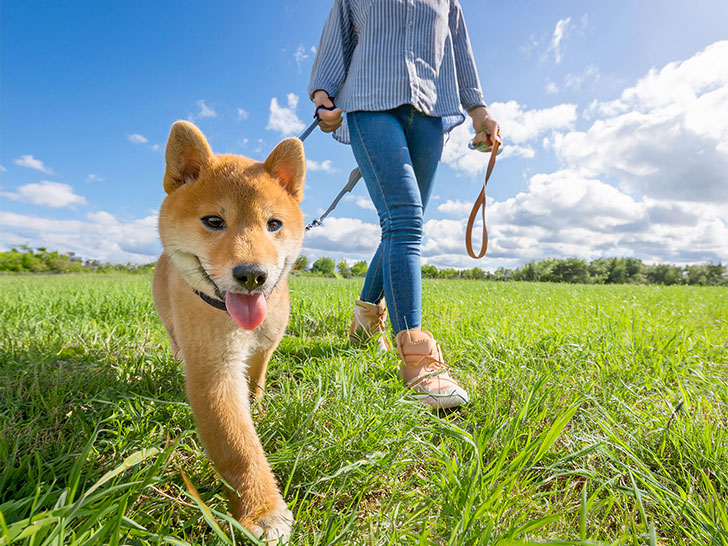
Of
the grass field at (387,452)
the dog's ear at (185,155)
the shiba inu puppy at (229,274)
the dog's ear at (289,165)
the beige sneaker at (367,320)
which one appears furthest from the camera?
the beige sneaker at (367,320)

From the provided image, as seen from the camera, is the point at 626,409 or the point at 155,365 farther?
the point at 155,365

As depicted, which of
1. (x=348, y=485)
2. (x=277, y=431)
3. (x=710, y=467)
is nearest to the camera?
(x=348, y=485)

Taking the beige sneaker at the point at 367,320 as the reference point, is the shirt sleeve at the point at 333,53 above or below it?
above

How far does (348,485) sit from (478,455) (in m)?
0.49

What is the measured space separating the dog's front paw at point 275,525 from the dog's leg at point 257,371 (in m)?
0.83

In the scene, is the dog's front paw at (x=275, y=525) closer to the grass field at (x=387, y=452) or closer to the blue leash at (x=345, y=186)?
the grass field at (x=387, y=452)

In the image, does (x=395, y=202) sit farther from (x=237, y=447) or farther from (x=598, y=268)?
(x=598, y=268)

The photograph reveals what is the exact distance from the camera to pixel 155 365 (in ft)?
7.72

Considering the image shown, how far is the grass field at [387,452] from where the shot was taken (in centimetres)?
112

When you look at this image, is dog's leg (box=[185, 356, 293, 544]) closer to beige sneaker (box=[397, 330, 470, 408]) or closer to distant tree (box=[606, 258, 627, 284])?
beige sneaker (box=[397, 330, 470, 408])

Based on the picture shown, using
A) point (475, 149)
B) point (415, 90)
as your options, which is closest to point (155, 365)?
point (415, 90)

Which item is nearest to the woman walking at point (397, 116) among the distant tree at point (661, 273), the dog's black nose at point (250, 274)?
the dog's black nose at point (250, 274)

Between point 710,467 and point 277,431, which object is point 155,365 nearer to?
point 277,431

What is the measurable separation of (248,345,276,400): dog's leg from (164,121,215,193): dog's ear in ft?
3.21
